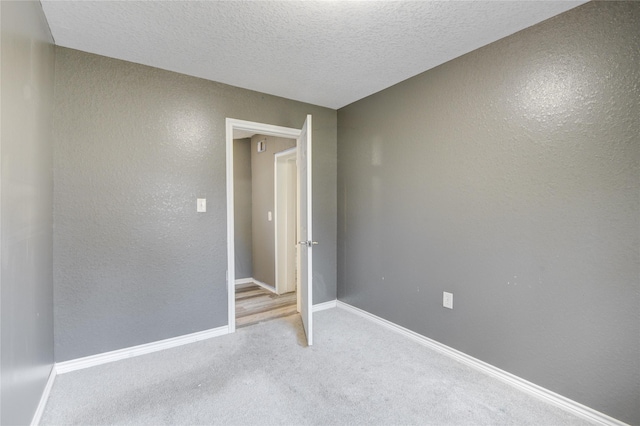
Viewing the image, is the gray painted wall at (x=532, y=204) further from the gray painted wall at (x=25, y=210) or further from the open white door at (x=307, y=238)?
the gray painted wall at (x=25, y=210)

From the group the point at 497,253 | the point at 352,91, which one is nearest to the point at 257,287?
the point at 352,91

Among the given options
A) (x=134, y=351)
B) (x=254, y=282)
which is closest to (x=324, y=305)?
(x=254, y=282)

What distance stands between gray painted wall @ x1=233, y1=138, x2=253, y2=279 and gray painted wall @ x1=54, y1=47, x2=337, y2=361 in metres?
1.91

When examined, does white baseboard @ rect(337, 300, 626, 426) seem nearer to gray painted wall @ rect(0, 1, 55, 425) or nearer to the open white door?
the open white door

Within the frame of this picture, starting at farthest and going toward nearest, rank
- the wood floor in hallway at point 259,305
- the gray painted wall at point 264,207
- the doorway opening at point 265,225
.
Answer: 1. the gray painted wall at point 264,207
2. the doorway opening at point 265,225
3. the wood floor in hallway at point 259,305

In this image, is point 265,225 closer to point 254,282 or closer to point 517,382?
point 254,282

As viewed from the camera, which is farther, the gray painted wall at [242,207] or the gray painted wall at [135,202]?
the gray painted wall at [242,207]

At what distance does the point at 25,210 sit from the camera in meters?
1.52

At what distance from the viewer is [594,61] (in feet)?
5.63

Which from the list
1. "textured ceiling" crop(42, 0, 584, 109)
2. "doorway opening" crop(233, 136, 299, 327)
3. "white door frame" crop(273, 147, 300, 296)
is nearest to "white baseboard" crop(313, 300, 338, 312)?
"doorway opening" crop(233, 136, 299, 327)

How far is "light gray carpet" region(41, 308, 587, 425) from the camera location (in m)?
1.76

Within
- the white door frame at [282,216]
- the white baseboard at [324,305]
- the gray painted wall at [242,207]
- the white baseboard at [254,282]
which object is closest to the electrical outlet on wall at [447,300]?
the white baseboard at [324,305]

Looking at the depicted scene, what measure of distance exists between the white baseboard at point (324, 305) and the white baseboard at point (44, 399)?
2311 millimetres

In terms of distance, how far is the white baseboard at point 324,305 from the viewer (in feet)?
11.6
